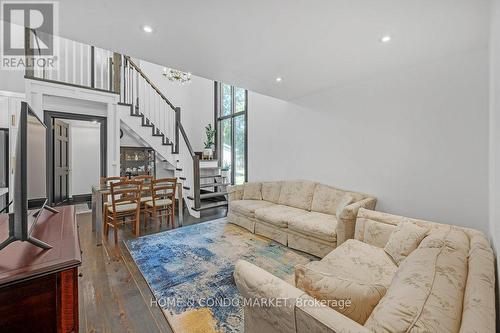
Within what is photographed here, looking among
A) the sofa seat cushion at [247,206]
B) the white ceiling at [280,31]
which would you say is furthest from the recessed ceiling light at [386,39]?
the sofa seat cushion at [247,206]

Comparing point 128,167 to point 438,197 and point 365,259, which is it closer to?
point 365,259

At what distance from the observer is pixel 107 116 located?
5.15 metres

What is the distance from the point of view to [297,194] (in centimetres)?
385

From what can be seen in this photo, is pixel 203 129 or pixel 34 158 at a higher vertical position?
pixel 203 129

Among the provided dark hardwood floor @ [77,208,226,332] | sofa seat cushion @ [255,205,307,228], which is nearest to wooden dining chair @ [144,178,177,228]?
dark hardwood floor @ [77,208,226,332]

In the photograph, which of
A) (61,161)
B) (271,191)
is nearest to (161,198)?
(271,191)

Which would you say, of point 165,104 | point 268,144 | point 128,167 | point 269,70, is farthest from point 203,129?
point 269,70

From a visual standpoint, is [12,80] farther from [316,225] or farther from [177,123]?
[316,225]

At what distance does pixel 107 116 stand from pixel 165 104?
1.43m

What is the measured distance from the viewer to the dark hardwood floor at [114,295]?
168 centimetres

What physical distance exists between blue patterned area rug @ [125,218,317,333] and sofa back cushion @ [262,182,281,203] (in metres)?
0.85

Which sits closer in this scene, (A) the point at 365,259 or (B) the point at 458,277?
(B) the point at 458,277

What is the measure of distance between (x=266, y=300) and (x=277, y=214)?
7.67 feet

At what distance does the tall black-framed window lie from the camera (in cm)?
561
